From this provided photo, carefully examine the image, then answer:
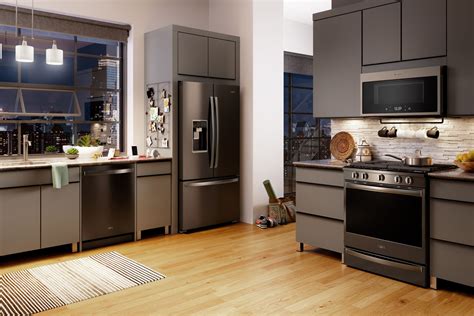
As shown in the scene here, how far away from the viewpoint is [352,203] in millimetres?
3924

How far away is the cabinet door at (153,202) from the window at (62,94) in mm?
908

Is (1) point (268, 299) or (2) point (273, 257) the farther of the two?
(2) point (273, 257)

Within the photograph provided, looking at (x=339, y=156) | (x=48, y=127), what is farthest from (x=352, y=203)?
(x=48, y=127)

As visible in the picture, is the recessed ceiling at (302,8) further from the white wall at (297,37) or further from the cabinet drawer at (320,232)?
the cabinet drawer at (320,232)

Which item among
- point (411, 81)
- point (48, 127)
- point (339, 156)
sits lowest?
point (339, 156)

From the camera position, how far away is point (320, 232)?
4273 mm

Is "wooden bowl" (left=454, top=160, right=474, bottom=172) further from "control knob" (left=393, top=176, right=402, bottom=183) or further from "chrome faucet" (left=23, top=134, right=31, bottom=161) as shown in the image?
"chrome faucet" (left=23, top=134, right=31, bottom=161)

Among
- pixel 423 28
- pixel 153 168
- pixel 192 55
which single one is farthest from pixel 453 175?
pixel 192 55

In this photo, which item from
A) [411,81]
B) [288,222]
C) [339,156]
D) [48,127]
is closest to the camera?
[411,81]

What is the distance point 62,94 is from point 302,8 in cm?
378

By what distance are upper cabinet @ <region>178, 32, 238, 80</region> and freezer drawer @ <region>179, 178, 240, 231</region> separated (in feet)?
4.37

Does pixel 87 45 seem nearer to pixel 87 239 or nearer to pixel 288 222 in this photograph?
pixel 87 239

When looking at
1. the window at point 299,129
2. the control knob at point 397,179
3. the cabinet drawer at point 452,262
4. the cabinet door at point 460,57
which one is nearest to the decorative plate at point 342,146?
the control knob at point 397,179

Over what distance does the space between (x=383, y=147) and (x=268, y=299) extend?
6.60 ft
